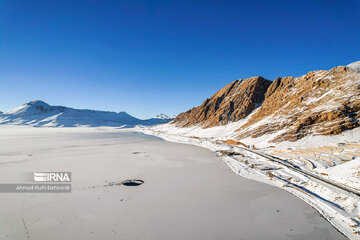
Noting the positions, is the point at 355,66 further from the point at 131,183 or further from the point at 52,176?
the point at 52,176

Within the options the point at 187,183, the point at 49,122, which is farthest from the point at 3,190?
the point at 49,122

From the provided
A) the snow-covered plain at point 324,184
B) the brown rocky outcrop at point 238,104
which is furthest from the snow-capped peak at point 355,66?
the brown rocky outcrop at point 238,104

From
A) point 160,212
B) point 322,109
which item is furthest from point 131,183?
point 322,109

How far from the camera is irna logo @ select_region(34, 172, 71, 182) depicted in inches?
574

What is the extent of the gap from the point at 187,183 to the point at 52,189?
439 inches

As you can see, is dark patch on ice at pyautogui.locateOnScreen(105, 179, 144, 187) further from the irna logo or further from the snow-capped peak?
the snow-capped peak

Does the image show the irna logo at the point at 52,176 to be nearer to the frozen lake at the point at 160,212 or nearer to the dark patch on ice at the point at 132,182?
the frozen lake at the point at 160,212

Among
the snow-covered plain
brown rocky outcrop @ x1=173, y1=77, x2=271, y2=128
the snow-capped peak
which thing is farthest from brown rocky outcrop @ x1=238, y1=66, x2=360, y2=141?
brown rocky outcrop @ x1=173, y1=77, x2=271, y2=128

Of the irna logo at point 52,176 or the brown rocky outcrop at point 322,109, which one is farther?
the brown rocky outcrop at point 322,109

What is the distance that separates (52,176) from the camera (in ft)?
51.2

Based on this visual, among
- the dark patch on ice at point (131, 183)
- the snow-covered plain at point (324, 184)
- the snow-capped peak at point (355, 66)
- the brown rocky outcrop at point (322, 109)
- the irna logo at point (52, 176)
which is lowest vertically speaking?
the irna logo at point (52, 176)

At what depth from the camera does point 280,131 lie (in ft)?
121

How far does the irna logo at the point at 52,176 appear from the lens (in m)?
14.6

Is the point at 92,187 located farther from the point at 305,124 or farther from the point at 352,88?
the point at 352,88
